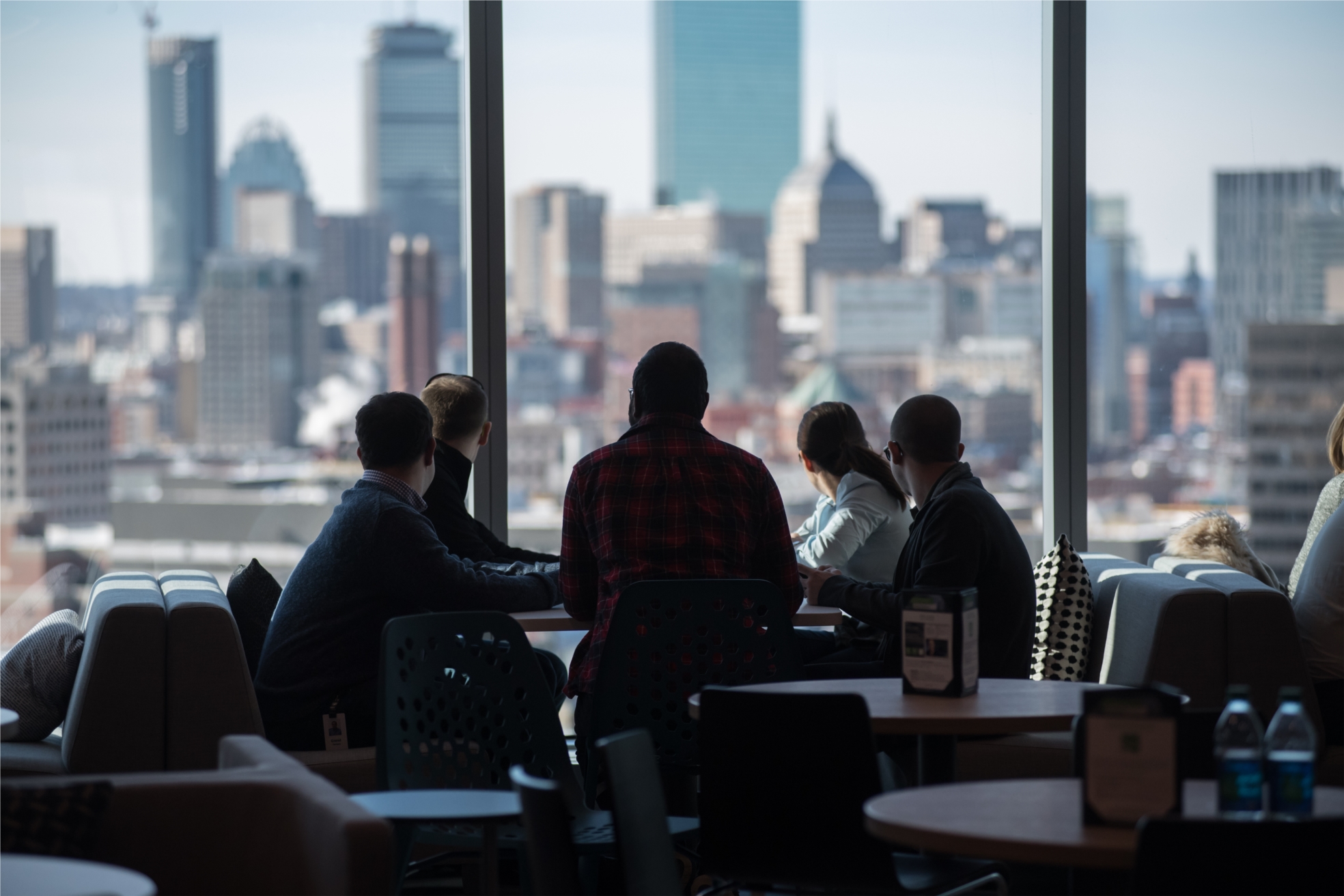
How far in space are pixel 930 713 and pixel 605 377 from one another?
92.7 ft

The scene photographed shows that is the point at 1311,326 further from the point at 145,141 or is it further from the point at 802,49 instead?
the point at 802,49

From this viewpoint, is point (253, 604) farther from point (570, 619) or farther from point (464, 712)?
Answer: point (464, 712)

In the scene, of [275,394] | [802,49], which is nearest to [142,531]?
[275,394]

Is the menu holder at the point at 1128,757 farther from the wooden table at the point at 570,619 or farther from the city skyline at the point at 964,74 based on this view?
the city skyline at the point at 964,74

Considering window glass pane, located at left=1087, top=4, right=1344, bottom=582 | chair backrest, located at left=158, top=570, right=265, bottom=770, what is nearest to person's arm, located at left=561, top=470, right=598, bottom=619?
chair backrest, located at left=158, top=570, right=265, bottom=770

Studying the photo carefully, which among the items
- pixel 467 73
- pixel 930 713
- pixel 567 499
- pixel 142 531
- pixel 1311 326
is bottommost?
pixel 142 531

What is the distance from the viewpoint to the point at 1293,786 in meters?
1.56

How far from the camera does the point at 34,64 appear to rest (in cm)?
436

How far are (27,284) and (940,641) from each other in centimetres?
416


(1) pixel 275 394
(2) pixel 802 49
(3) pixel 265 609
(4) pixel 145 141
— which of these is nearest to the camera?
(3) pixel 265 609

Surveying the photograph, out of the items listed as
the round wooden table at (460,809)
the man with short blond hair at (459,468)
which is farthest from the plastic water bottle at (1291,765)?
the man with short blond hair at (459,468)

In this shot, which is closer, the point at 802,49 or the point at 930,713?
the point at 930,713

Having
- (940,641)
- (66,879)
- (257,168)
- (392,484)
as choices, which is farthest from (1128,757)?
(257,168)

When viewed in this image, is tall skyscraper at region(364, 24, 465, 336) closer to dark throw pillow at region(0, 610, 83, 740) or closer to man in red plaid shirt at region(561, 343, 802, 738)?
man in red plaid shirt at region(561, 343, 802, 738)
